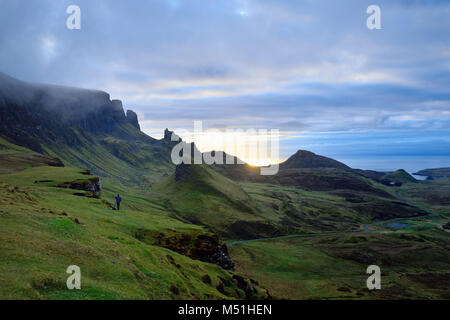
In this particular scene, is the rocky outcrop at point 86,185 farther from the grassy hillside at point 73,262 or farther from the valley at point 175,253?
the grassy hillside at point 73,262

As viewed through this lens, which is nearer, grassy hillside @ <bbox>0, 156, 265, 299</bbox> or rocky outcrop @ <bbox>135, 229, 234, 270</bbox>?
grassy hillside @ <bbox>0, 156, 265, 299</bbox>

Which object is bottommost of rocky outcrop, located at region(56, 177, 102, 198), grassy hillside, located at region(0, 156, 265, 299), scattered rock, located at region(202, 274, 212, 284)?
scattered rock, located at region(202, 274, 212, 284)

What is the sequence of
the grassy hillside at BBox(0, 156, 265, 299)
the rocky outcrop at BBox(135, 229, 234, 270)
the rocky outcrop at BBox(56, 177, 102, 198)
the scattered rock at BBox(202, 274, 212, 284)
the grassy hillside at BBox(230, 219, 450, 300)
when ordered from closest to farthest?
the grassy hillside at BBox(0, 156, 265, 299) → the scattered rock at BBox(202, 274, 212, 284) → the rocky outcrop at BBox(135, 229, 234, 270) → the rocky outcrop at BBox(56, 177, 102, 198) → the grassy hillside at BBox(230, 219, 450, 300)

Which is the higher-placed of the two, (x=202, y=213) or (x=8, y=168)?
(x=8, y=168)

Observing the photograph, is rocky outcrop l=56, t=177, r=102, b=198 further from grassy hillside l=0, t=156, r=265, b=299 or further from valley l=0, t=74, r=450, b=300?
grassy hillside l=0, t=156, r=265, b=299

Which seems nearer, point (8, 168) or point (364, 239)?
point (8, 168)

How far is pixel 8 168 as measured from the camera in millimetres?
152000

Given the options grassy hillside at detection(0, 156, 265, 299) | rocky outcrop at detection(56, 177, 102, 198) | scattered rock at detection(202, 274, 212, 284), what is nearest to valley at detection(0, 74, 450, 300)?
grassy hillside at detection(0, 156, 265, 299)

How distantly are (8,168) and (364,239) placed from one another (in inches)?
7061

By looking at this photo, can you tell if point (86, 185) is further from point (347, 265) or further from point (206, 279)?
point (347, 265)

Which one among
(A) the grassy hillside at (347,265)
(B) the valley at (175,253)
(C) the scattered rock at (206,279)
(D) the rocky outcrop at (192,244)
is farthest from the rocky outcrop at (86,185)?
(A) the grassy hillside at (347,265)
